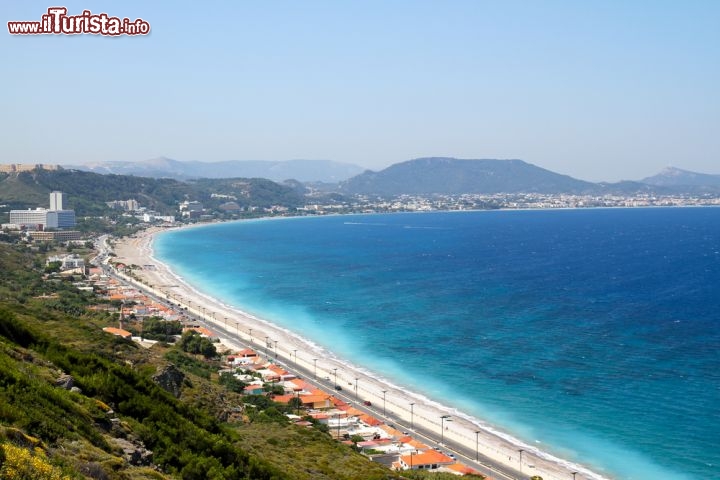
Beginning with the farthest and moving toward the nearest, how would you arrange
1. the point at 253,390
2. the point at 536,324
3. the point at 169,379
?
the point at 536,324, the point at 253,390, the point at 169,379

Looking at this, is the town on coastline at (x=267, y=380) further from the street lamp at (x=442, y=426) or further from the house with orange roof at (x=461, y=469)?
the street lamp at (x=442, y=426)

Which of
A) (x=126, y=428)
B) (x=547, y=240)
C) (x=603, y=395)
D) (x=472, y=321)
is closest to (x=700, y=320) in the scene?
(x=472, y=321)

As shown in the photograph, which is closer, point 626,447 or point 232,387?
point 626,447

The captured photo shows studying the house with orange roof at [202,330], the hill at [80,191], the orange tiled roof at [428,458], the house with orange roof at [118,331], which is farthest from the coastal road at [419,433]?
the hill at [80,191]

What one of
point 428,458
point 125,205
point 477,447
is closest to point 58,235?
point 125,205

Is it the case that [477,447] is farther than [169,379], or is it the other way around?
[477,447]

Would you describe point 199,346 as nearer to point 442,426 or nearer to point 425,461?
point 442,426

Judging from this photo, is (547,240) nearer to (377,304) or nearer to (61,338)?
(377,304)
